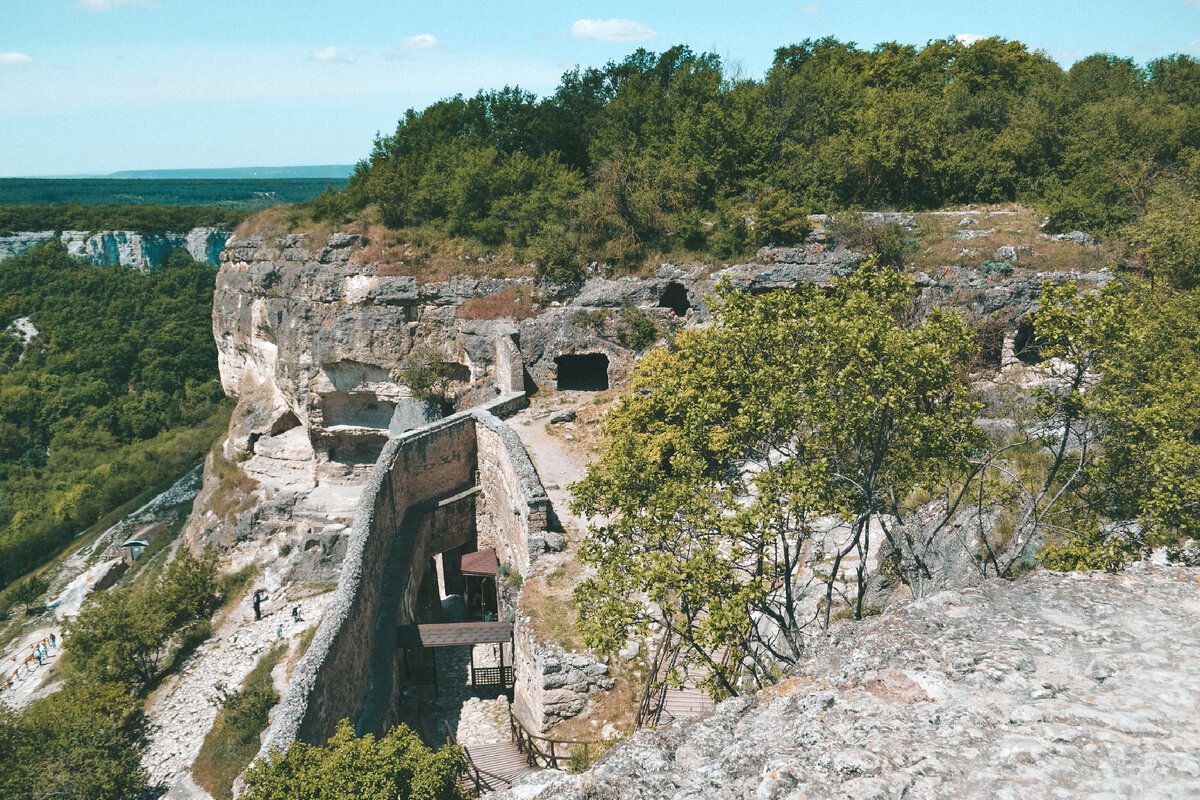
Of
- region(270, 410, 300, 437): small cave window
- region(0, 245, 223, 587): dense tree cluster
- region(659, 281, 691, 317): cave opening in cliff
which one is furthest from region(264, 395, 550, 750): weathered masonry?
region(0, 245, 223, 587): dense tree cluster

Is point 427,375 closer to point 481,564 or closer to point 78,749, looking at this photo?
point 481,564

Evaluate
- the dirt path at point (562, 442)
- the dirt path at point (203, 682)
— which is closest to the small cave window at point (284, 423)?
the dirt path at point (203, 682)

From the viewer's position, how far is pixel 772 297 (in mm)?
10148

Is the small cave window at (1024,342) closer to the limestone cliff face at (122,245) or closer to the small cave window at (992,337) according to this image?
the small cave window at (992,337)

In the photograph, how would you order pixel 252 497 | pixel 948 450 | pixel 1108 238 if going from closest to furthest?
pixel 948 450 → pixel 1108 238 → pixel 252 497

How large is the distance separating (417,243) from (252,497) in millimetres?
12707

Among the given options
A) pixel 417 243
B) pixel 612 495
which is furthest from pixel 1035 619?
pixel 417 243

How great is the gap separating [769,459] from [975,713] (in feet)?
16.5

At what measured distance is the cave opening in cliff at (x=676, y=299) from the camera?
87.0 feet

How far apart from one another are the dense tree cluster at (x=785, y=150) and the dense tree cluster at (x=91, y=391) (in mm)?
34153

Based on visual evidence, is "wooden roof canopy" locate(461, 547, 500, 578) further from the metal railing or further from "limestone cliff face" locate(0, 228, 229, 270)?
"limestone cliff face" locate(0, 228, 229, 270)

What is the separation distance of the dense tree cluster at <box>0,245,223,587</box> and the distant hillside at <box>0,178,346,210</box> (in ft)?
223

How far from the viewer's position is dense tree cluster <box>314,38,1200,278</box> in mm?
24531

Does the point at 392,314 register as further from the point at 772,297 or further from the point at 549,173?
the point at 772,297
